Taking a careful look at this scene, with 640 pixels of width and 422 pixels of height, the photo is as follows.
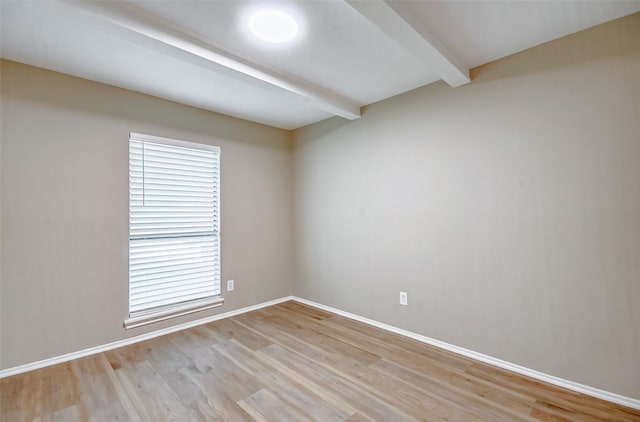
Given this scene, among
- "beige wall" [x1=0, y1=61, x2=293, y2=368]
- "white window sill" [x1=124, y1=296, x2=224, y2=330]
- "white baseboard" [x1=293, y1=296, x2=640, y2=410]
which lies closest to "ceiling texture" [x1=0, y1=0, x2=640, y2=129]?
"beige wall" [x1=0, y1=61, x2=293, y2=368]

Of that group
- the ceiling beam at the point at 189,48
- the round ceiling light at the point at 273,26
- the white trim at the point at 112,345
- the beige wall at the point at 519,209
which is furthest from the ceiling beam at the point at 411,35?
the white trim at the point at 112,345

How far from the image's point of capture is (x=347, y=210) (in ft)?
11.5

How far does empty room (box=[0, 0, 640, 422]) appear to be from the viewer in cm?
183

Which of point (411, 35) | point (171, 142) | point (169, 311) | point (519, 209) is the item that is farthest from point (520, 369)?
point (171, 142)

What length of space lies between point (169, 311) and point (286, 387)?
5.40 feet

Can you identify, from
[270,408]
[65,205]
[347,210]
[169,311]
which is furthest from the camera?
[347,210]

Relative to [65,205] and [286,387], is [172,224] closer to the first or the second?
[65,205]

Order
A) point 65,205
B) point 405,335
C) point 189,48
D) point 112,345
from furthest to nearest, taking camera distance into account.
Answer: point 405,335
point 112,345
point 65,205
point 189,48

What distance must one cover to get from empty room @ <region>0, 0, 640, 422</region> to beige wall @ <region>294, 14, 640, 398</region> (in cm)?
1

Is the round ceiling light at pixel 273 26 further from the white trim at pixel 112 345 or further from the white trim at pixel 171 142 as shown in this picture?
the white trim at pixel 112 345

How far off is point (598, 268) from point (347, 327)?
2.14 metres

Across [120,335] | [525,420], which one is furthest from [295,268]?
[525,420]

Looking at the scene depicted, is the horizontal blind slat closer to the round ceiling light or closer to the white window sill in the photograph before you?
the white window sill

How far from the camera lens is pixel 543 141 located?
2.13 metres
